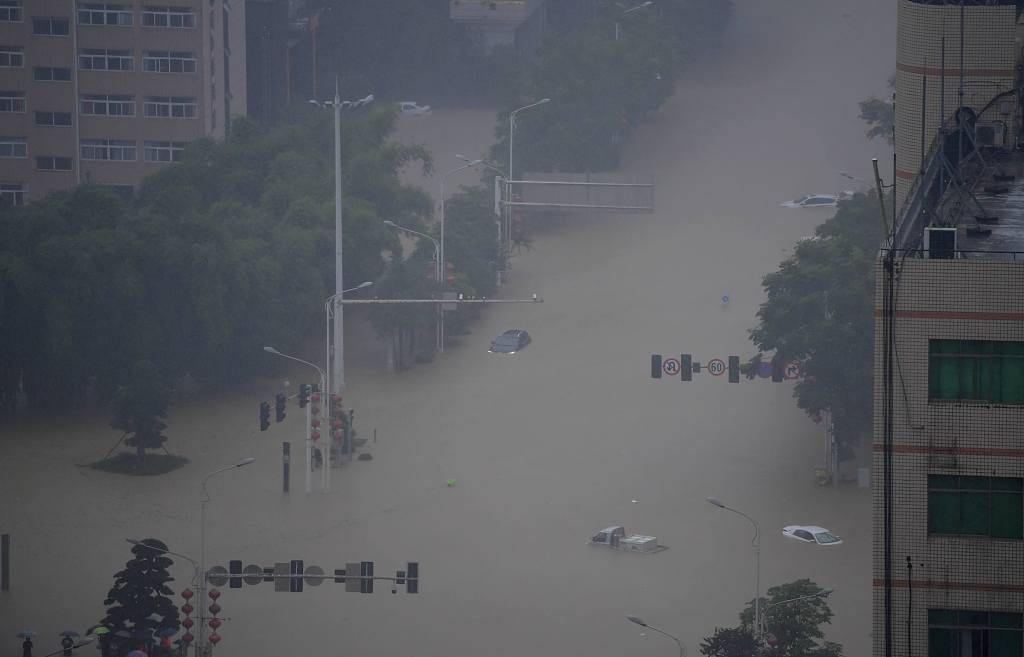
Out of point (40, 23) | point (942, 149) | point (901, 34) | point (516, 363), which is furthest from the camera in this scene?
point (40, 23)

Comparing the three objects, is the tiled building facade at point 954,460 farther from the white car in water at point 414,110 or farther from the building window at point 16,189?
the white car in water at point 414,110

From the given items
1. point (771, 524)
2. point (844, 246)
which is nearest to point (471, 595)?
point (771, 524)

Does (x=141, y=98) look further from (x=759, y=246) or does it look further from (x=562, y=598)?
(x=562, y=598)

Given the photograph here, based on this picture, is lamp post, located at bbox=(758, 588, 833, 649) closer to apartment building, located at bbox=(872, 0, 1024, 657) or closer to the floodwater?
the floodwater

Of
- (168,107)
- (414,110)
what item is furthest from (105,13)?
(414,110)

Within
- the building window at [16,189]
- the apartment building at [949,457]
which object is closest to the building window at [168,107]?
the building window at [16,189]

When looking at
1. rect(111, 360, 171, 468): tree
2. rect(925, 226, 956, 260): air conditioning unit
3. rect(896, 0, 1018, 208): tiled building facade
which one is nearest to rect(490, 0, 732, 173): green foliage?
rect(111, 360, 171, 468): tree

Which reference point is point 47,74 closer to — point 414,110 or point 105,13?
point 105,13
